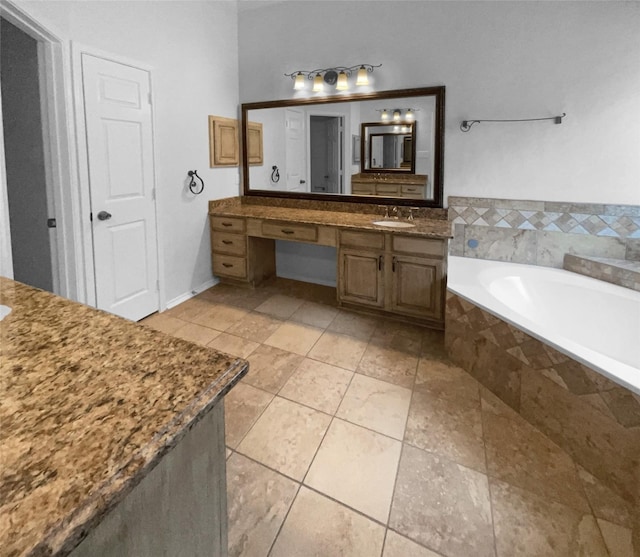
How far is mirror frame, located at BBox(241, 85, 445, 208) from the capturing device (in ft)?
→ 10.7

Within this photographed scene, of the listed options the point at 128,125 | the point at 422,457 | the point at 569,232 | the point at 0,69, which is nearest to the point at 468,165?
the point at 569,232

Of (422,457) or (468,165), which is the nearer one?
(422,457)

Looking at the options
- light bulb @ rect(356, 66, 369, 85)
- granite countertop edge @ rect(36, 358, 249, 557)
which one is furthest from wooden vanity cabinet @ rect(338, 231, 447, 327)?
granite countertop edge @ rect(36, 358, 249, 557)

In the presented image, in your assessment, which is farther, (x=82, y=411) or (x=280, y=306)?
(x=280, y=306)

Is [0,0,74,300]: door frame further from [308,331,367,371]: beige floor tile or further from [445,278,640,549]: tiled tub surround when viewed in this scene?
[445,278,640,549]: tiled tub surround

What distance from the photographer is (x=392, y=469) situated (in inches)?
67.8

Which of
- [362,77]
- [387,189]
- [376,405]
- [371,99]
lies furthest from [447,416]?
[362,77]

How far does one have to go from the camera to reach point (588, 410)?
169cm

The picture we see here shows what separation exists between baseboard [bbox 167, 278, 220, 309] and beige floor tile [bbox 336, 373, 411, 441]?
195 centimetres

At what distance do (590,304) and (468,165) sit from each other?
1390 millimetres

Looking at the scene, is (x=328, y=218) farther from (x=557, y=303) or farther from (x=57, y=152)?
(x=57, y=152)

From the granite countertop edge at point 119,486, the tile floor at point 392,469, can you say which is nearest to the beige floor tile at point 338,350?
the tile floor at point 392,469

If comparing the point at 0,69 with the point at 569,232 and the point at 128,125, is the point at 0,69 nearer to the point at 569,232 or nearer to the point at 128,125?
the point at 128,125

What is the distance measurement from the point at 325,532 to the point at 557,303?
224 cm
